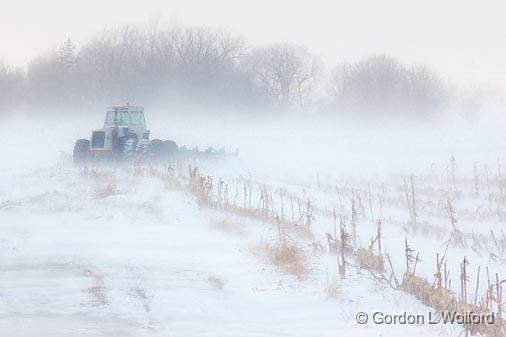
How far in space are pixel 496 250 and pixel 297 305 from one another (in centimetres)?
457

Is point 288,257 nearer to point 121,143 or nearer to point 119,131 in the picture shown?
point 121,143

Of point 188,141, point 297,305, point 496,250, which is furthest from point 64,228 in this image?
point 188,141

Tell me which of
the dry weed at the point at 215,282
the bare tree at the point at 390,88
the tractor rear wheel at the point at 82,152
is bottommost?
the dry weed at the point at 215,282

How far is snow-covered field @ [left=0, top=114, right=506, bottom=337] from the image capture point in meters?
6.91

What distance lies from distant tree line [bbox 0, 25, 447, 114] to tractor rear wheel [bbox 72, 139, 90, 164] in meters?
31.3

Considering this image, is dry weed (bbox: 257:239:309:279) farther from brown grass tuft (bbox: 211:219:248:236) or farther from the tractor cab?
the tractor cab

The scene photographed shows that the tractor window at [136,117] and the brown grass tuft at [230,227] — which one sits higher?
the tractor window at [136,117]

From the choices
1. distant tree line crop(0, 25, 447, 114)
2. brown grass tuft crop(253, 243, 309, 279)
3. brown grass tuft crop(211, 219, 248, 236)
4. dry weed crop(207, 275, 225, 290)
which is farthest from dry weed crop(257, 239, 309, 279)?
distant tree line crop(0, 25, 447, 114)

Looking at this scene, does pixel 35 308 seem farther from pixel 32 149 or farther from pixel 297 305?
pixel 32 149

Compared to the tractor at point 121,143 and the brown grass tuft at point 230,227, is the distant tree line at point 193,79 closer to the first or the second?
the tractor at point 121,143

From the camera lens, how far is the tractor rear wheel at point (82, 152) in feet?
80.4

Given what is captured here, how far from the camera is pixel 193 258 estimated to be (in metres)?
9.91

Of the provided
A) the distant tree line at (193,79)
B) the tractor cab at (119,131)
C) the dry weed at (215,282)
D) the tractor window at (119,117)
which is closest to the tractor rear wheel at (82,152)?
the tractor cab at (119,131)

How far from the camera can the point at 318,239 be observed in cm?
1078
